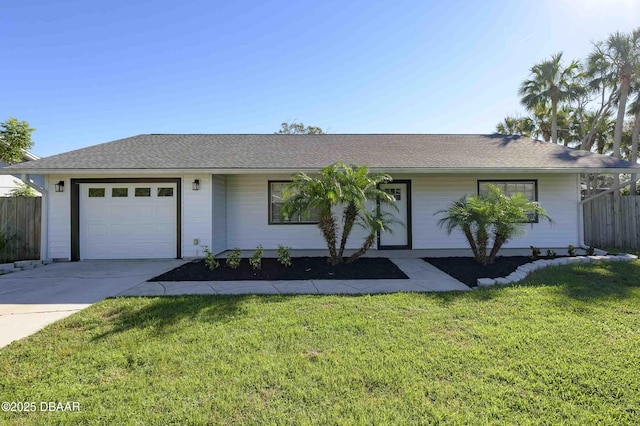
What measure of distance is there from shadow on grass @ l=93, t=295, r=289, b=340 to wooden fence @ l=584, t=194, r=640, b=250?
11412 mm

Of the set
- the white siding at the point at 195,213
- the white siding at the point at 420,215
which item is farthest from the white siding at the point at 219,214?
the white siding at the point at 195,213

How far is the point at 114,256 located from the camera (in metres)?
8.52

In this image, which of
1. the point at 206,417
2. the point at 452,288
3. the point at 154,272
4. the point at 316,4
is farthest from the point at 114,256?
the point at 316,4

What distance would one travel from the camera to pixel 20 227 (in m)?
8.41

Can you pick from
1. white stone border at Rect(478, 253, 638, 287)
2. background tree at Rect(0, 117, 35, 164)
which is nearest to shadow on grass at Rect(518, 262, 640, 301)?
white stone border at Rect(478, 253, 638, 287)

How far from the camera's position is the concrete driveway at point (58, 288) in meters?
4.04

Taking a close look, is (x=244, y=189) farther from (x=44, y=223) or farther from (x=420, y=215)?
(x=420, y=215)

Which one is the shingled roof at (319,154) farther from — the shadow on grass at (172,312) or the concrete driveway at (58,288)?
the shadow on grass at (172,312)

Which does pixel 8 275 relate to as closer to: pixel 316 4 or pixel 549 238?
pixel 316 4

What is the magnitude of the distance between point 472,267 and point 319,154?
5.34 m

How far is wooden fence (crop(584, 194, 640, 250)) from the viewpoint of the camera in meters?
10.0

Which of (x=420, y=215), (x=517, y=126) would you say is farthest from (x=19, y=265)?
(x=517, y=126)

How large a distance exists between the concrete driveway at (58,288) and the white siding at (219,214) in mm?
1135

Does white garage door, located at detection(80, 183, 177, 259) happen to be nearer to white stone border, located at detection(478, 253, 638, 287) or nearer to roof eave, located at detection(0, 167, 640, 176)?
roof eave, located at detection(0, 167, 640, 176)
